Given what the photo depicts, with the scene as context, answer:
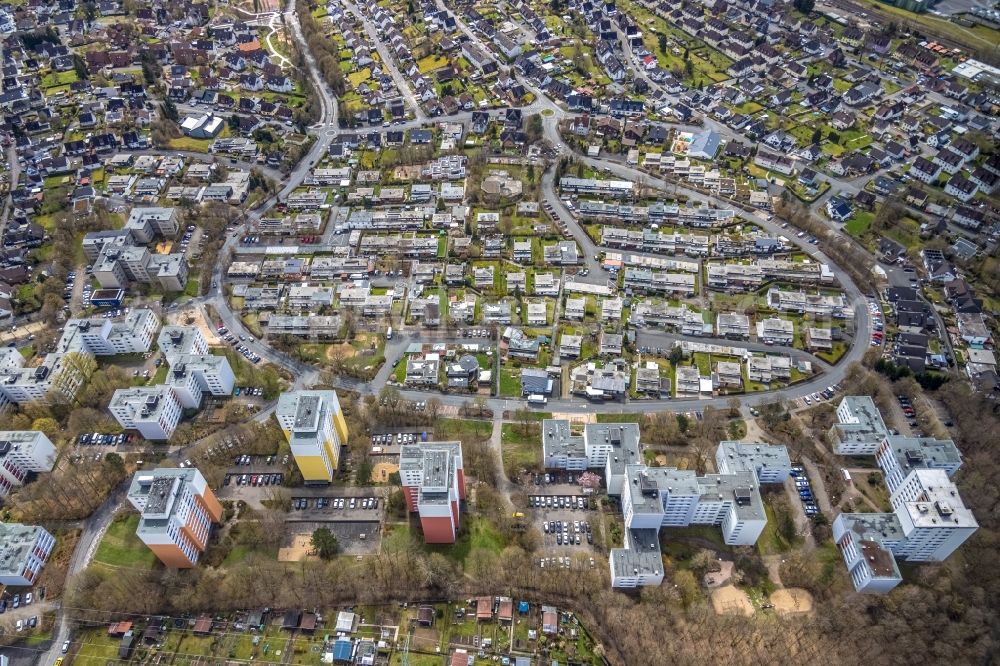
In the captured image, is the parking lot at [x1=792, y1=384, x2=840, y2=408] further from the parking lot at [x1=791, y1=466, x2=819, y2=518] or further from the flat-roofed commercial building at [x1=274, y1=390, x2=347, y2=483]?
the flat-roofed commercial building at [x1=274, y1=390, x2=347, y2=483]

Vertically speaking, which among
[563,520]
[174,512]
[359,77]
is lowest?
[563,520]

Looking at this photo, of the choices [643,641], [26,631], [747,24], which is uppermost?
[747,24]

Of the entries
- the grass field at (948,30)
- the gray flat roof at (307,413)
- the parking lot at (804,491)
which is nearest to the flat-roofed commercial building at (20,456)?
the gray flat roof at (307,413)

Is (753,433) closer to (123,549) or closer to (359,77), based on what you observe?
(123,549)

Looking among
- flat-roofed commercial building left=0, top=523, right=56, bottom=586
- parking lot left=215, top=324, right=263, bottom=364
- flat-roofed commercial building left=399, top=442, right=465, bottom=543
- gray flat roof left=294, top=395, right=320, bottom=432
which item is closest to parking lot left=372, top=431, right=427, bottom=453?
flat-roofed commercial building left=399, top=442, right=465, bottom=543

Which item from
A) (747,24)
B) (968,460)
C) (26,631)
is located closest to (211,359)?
(26,631)

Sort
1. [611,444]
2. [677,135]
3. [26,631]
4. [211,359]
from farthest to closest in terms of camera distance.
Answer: [677,135] → [211,359] → [611,444] → [26,631]

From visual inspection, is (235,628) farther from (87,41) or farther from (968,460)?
(87,41)

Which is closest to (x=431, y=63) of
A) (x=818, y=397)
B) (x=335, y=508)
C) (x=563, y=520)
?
(x=335, y=508)

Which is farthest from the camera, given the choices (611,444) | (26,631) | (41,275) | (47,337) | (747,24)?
(747,24)

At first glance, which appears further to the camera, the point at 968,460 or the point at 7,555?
the point at 968,460
